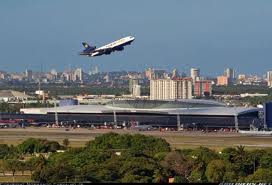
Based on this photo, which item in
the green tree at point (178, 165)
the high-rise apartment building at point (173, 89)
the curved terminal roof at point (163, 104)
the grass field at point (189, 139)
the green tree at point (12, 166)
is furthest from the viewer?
the high-rise apartment building at point (173, 89)

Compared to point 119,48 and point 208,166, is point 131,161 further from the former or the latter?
point 119,48

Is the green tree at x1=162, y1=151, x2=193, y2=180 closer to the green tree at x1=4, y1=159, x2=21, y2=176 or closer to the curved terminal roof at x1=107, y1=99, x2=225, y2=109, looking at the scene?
the green tree at x1=4, y1=159, x2=21, y2=176

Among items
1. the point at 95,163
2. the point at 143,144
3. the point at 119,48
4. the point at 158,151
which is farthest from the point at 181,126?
the point at 95,163

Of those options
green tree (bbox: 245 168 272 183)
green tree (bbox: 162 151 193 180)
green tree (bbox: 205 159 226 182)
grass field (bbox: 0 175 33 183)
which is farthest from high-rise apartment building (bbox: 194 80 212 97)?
green tree (bbox: 245 168 272 183)

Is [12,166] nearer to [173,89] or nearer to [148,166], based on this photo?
[148,166]

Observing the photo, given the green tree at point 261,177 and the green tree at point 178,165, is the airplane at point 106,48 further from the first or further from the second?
the green tree at point 261,177

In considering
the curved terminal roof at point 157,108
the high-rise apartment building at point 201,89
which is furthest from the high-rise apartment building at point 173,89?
the curved terminal roof at point 157,108
